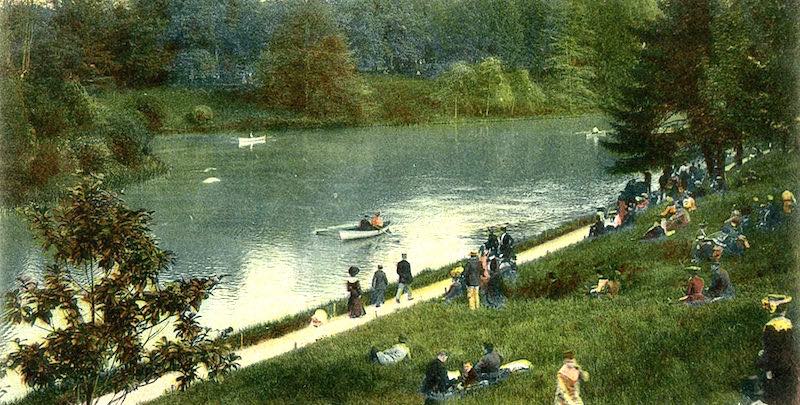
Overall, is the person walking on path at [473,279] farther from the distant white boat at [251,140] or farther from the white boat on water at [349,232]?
the distant white boat at [251,140]

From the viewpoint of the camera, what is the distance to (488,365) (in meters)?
11.2

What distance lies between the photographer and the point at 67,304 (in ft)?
30.3

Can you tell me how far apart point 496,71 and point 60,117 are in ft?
35.0

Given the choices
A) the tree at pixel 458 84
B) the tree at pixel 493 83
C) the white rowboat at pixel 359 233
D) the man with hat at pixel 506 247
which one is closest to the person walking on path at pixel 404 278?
the man with hat at pixel 506 247

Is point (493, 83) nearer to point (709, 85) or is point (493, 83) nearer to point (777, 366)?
point (709, 85)

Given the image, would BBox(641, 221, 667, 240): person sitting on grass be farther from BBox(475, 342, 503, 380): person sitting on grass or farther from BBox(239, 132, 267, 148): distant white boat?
BBox(239, 132, 267, 148): distant white boat

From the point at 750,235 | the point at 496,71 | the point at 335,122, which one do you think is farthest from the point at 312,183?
the point at 750,235

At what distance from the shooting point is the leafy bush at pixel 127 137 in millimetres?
16906

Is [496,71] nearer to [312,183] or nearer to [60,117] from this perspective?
[312,183]

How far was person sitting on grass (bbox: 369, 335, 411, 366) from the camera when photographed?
40.1ft

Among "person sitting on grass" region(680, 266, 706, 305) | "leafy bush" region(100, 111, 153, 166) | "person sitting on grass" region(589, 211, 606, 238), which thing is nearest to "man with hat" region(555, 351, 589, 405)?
"person sitting on grass" region(680, 266, 706, 305)

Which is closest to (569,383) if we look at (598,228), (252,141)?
(598,228)

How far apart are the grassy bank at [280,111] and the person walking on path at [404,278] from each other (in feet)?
19.8

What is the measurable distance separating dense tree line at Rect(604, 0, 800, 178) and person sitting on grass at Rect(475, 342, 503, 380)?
6.44m
